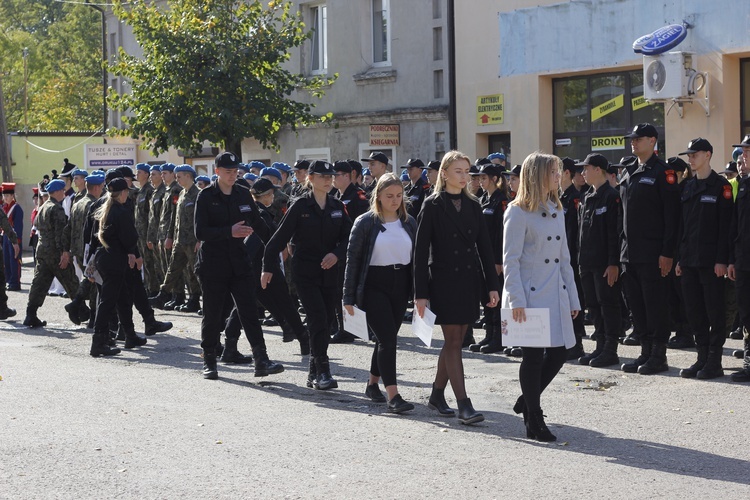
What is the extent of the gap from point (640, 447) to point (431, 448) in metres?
Result: 1.41

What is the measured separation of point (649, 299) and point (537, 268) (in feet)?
10.5

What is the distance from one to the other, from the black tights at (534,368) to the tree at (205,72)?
16704mm

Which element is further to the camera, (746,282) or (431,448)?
(746,282)

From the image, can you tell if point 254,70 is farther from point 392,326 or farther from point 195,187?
point 392,326

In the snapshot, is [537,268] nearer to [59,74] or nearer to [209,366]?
[209,366]

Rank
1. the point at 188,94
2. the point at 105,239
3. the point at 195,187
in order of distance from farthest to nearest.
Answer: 1. the point at 188,94
2. the point at 195,187
3. the point at 105,239

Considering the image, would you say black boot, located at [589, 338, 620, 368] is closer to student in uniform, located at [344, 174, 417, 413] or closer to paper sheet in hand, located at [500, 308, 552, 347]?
student in uniform, located at [344, 174, 417, 413]

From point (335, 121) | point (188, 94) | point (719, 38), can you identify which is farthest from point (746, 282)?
point (335, 121)

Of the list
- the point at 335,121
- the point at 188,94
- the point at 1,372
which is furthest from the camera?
the point at 335,121

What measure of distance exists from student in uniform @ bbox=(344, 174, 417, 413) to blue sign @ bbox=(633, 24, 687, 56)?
33.7 feet

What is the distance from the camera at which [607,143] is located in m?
21.0

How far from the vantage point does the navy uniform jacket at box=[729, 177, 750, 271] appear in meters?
10.6

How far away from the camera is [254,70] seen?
25109mm

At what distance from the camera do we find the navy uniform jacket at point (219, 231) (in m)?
11.3
